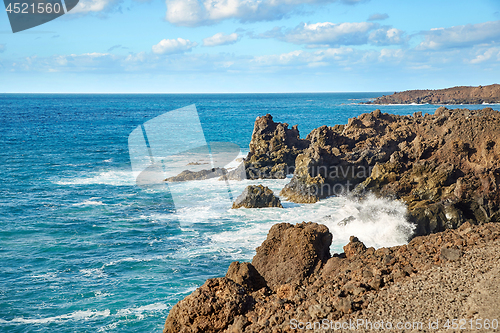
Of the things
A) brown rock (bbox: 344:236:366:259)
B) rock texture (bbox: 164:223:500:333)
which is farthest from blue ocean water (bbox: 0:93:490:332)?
brown rock (bbox: 344:236:366:259)

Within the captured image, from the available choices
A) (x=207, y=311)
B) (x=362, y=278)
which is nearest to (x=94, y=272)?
(x=207, y=311)

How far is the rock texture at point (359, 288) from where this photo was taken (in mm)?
7238

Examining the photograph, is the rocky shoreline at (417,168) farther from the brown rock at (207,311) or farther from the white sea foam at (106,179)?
the brown rock at (207,311)

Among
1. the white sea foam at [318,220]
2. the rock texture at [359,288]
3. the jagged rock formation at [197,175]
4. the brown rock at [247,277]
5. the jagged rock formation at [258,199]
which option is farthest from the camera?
the jagged rock formation at [197,175]

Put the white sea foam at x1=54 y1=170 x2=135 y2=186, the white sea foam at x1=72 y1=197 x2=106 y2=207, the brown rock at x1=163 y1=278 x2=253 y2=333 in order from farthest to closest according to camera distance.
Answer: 1. the white sea foam at x1=54 y1=170 x2=135 y2=186
2. the white sea foam at x1=72 y1=197 x2=106 y2=207
3. the brown rock at x1=163 y1=278 x2=253 y2=333

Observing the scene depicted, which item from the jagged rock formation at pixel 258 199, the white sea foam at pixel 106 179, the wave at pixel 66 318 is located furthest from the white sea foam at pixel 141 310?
the white sea foam at pixel 106 179

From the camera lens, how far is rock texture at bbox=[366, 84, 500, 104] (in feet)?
427

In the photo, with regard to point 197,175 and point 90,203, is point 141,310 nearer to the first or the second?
point 90,203

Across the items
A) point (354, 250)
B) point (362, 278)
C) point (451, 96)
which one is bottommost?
point (451, 96)

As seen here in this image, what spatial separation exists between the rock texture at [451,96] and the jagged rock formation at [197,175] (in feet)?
390

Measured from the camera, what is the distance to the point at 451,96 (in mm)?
143875

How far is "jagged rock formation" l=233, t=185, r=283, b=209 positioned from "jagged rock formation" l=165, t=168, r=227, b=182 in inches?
374

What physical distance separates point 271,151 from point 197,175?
616cm

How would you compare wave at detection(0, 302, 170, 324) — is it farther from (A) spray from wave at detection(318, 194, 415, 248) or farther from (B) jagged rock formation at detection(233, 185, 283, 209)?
(B) jagged rock formation at detection(233, 185, 283, 209)
